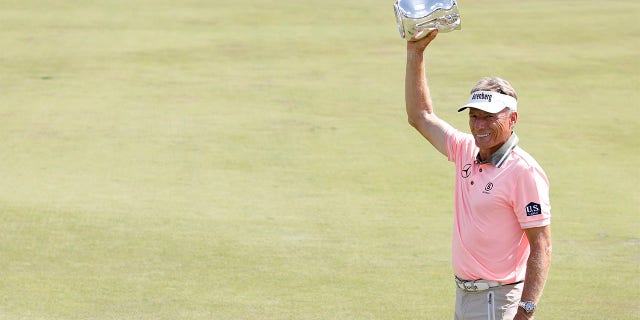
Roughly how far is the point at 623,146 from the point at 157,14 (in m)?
13.0

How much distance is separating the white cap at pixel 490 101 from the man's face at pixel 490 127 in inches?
1.4

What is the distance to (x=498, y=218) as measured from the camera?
539cm

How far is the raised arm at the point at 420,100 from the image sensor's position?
6.00 metres

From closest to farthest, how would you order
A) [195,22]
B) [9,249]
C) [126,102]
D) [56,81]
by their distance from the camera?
[9,249]
[126,102]
[56,81]
[195,22]

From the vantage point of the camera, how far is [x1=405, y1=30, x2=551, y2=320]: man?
5.26 meters

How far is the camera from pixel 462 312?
568cm

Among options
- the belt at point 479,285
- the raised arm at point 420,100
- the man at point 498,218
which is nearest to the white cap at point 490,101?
the man at point 498,218

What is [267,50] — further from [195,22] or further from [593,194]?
[593,194]

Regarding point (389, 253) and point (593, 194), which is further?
point (593, 194)

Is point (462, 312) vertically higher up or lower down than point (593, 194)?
higher up

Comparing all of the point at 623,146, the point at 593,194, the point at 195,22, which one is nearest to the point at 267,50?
the point at 195,22

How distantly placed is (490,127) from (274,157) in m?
9.69

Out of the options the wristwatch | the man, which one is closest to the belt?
the man

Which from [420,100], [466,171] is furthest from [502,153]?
[420,100]
